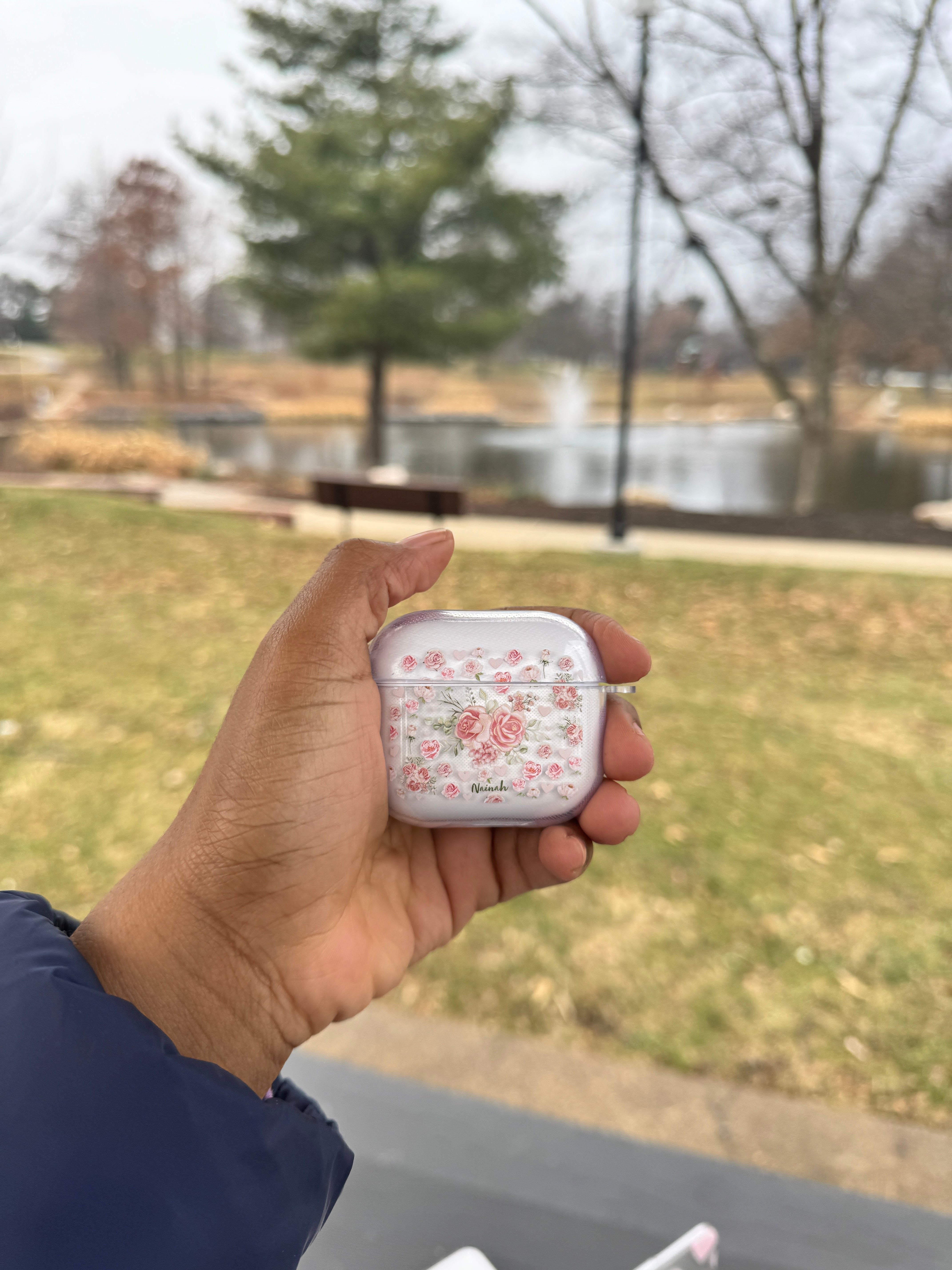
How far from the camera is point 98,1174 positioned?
1.48 ft

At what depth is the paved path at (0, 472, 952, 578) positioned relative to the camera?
3844mm

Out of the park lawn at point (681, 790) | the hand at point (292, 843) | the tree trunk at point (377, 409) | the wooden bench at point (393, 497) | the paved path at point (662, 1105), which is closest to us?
the hand at point (292, 843)

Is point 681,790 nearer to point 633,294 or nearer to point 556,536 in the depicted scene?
point 633,294

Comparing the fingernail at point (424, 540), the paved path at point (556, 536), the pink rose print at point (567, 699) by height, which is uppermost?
the fingernail at point (424, 540)

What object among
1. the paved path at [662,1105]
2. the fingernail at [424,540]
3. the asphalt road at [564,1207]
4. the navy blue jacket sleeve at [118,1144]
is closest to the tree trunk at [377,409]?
the paved path at [662,1105]

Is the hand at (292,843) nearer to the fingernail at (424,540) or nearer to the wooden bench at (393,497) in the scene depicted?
the fingernail at (424,540)

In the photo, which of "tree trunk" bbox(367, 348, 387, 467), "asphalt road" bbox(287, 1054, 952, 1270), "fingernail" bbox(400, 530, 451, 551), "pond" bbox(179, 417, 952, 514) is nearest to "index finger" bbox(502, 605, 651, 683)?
"fingernail" bbox(400, 530, 451, 551)

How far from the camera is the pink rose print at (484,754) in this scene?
Result: 68 centimetres

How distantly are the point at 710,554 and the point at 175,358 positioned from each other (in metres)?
4.86

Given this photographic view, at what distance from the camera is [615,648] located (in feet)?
2.28

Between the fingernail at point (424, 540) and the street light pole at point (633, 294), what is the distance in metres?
1.98

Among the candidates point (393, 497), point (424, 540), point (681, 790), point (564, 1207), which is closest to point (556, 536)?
point (393, 497)

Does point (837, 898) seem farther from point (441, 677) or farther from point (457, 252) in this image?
point (457, 252)

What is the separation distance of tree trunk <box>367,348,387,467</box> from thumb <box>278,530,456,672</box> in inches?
235
